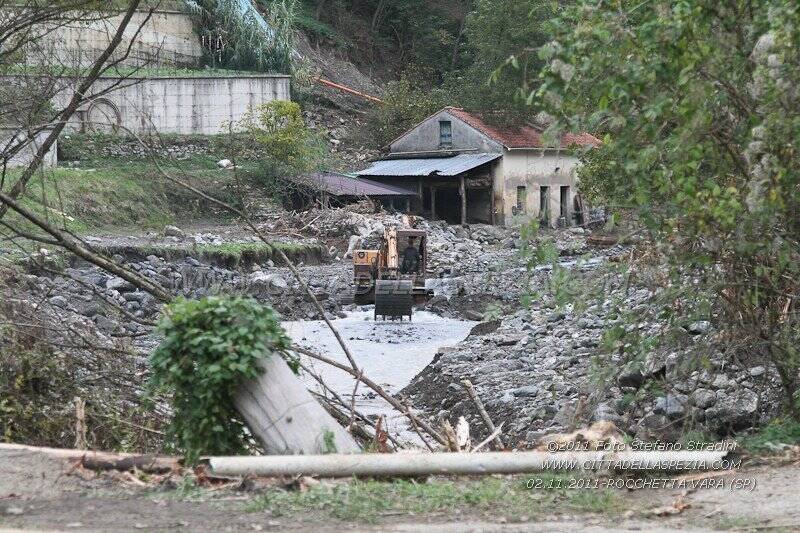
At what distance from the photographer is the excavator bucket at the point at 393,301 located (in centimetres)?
2655

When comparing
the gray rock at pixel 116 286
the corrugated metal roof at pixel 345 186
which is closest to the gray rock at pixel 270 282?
the gray rock at pixel 116 286

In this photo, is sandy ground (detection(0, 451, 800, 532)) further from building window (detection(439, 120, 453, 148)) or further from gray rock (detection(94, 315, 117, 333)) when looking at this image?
building window (detection(439, 120, 453, 148))

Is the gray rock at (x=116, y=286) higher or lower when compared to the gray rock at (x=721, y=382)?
lower

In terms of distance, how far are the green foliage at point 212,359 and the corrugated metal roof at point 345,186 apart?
110ft

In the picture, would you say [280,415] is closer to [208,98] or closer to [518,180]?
[208,98]

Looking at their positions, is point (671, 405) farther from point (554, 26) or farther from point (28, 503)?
point (28, 503)

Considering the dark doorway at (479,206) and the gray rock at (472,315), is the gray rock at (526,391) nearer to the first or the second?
the gray rock at (472,315)

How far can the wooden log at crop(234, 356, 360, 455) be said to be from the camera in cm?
653

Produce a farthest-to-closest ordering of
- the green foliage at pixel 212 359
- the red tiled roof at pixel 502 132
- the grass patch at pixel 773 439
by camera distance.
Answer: the red tiled roof at pixel 502 132 < the grass patch at pixel 773 439 < the green foliage at pixel 212 359

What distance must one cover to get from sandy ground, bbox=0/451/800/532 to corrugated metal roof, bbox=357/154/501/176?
37905mm

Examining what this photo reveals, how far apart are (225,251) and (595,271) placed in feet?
70.4

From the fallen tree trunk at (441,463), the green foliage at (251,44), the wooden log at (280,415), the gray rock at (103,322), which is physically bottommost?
the gray rock at (103,322)

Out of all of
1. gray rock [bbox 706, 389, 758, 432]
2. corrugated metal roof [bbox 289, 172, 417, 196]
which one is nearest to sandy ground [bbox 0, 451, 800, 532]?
gray rock [bbox 706, 389, 758, 432]

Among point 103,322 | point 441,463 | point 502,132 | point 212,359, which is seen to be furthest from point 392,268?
point 441,463
